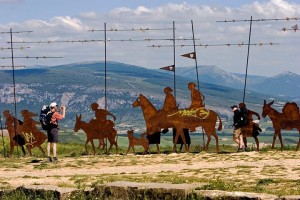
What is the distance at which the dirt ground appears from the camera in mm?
22469

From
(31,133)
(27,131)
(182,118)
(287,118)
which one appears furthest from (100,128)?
(287,118)

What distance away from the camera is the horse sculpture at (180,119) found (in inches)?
1394

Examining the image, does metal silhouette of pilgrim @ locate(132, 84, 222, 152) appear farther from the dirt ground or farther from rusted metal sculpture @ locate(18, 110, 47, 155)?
rusted metal sculpture @ locate(18, 110, 47, 155)

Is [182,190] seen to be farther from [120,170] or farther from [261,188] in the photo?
[120,170]

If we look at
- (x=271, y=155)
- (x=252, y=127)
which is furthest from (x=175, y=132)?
(x=271, y=155)

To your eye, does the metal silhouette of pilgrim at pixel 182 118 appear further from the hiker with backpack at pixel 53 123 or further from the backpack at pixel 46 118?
the hiker with backpack at pixel 53 123

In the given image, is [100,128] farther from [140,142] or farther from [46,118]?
[46,118]

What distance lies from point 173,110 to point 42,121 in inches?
229

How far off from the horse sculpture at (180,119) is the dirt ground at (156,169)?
135 centimetres

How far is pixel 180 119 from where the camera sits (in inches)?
1405

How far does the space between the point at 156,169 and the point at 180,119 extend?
8.00 meters

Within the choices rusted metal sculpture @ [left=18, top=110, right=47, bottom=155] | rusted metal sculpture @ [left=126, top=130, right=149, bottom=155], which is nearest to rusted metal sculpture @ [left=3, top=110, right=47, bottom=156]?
rusted metal sculpture @ [left=18, top=110, right=47, bottom=155]

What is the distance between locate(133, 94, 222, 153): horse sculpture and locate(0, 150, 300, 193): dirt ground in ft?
4.41

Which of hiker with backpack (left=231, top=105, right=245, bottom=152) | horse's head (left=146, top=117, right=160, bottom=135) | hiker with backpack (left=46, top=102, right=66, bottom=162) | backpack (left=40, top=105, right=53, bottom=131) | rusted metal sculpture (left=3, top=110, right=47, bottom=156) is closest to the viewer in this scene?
hiker with backpack (left=46, top=102, right=66, bottom=162)
